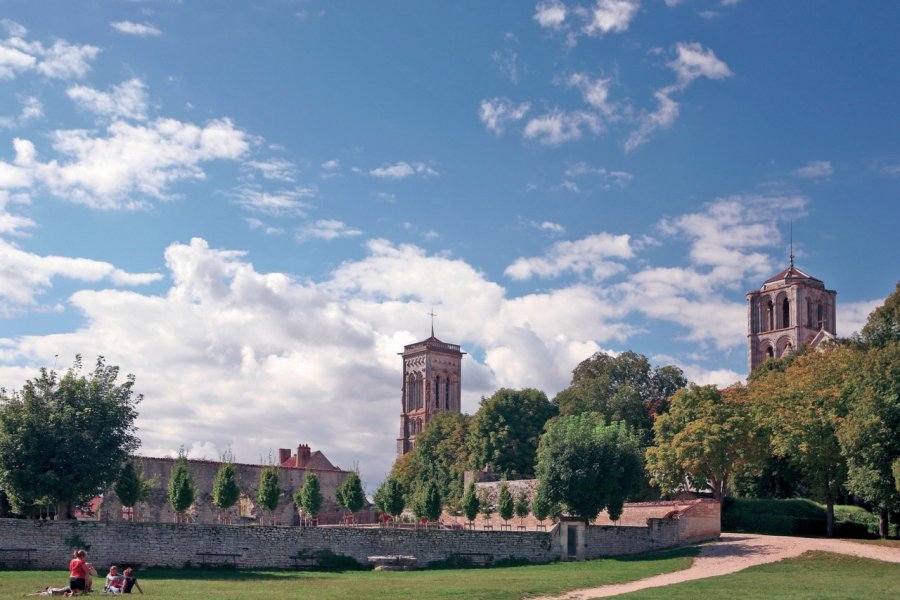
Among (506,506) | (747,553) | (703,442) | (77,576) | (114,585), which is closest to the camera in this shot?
(77,576)

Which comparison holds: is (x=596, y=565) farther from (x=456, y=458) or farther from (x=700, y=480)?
(x=456, y=458)

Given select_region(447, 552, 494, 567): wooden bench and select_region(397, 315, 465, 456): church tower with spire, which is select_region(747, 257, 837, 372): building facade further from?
select_region(447, 552, 494, 567): wooden bench

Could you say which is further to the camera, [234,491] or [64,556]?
[234,491]

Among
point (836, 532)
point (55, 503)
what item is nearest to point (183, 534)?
point (55, 503)

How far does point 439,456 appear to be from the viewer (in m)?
77.2

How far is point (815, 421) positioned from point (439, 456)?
36.5m

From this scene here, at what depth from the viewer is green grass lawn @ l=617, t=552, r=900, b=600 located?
86.2ft

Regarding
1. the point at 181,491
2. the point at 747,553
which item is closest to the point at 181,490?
the point at 181,491

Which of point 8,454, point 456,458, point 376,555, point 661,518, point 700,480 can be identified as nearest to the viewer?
point 8,454

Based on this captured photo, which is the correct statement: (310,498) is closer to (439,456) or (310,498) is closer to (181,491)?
(181,491)

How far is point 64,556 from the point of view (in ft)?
108

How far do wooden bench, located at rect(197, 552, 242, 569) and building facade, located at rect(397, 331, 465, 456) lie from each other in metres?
82.7

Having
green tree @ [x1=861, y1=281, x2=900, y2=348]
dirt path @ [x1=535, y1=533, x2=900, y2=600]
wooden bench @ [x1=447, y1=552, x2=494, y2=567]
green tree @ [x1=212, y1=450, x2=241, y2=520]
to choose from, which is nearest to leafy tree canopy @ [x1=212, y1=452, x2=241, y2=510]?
green tree @ [x1=212, y1=450, x2=241, y2=520]

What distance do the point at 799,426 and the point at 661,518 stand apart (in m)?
7.53
